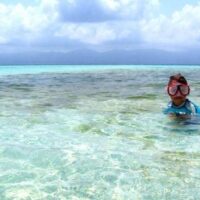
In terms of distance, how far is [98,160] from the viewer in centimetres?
552

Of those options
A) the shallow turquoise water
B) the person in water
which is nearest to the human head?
the person in water

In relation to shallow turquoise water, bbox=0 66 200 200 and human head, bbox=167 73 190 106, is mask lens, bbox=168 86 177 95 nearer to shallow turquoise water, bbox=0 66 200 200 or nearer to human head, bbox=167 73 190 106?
human head, bbox=167 73 190 106

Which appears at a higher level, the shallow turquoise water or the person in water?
the person in water

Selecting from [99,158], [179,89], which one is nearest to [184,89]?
[179,89]

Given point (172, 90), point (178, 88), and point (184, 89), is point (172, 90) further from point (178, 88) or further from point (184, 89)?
point (184, 89)

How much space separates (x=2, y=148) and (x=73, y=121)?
3.08m

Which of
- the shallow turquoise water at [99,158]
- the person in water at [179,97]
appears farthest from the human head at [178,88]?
the shallow turquoise water at [99,158]

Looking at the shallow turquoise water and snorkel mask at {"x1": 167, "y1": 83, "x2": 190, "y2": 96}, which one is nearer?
the shallow turquoise water

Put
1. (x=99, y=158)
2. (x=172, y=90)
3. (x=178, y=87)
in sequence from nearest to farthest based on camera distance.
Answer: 1. (x=99, y=158)
2. (x=178, y=87)
3. (x=172, y=90)

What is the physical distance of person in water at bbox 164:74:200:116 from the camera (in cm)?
860

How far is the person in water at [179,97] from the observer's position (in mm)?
8602

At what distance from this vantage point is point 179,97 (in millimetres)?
8711

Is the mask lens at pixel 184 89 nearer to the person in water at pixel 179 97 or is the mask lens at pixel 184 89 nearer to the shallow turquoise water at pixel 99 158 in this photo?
the person in water at pixel 179 97

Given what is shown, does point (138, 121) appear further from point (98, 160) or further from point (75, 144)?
point (98, 160)
